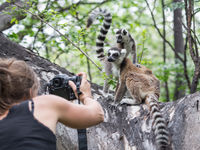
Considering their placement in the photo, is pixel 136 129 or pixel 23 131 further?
pixel 136 129

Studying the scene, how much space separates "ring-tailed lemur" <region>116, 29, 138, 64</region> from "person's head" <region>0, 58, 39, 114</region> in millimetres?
5597

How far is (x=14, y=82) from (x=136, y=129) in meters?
2.20

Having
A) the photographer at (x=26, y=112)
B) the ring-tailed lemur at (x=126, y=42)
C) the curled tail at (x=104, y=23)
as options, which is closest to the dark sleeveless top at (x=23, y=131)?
the photographer at (x=26, y=112)

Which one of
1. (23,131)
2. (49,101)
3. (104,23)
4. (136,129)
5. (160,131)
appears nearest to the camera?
(23,131)

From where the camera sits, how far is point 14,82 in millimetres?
1790

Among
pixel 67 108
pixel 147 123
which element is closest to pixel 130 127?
pixel 147 123

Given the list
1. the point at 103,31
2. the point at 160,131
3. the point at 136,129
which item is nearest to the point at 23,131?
the point at 160,131

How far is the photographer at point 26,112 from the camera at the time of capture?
1.69 m

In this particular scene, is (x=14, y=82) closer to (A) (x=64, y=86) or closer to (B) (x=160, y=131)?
(A) (x=64, y=86)

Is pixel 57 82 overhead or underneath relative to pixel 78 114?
overhead

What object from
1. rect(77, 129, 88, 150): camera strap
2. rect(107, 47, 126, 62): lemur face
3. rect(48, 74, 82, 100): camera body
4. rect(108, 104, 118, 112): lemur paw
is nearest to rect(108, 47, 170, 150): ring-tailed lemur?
rect(107, 47, 126, 62): lemur face

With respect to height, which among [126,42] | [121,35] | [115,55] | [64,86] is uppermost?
[121,35]

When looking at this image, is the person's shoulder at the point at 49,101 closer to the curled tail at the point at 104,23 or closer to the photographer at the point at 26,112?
the photographer at the point at 26,112

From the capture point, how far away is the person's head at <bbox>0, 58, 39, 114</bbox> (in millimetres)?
1779
